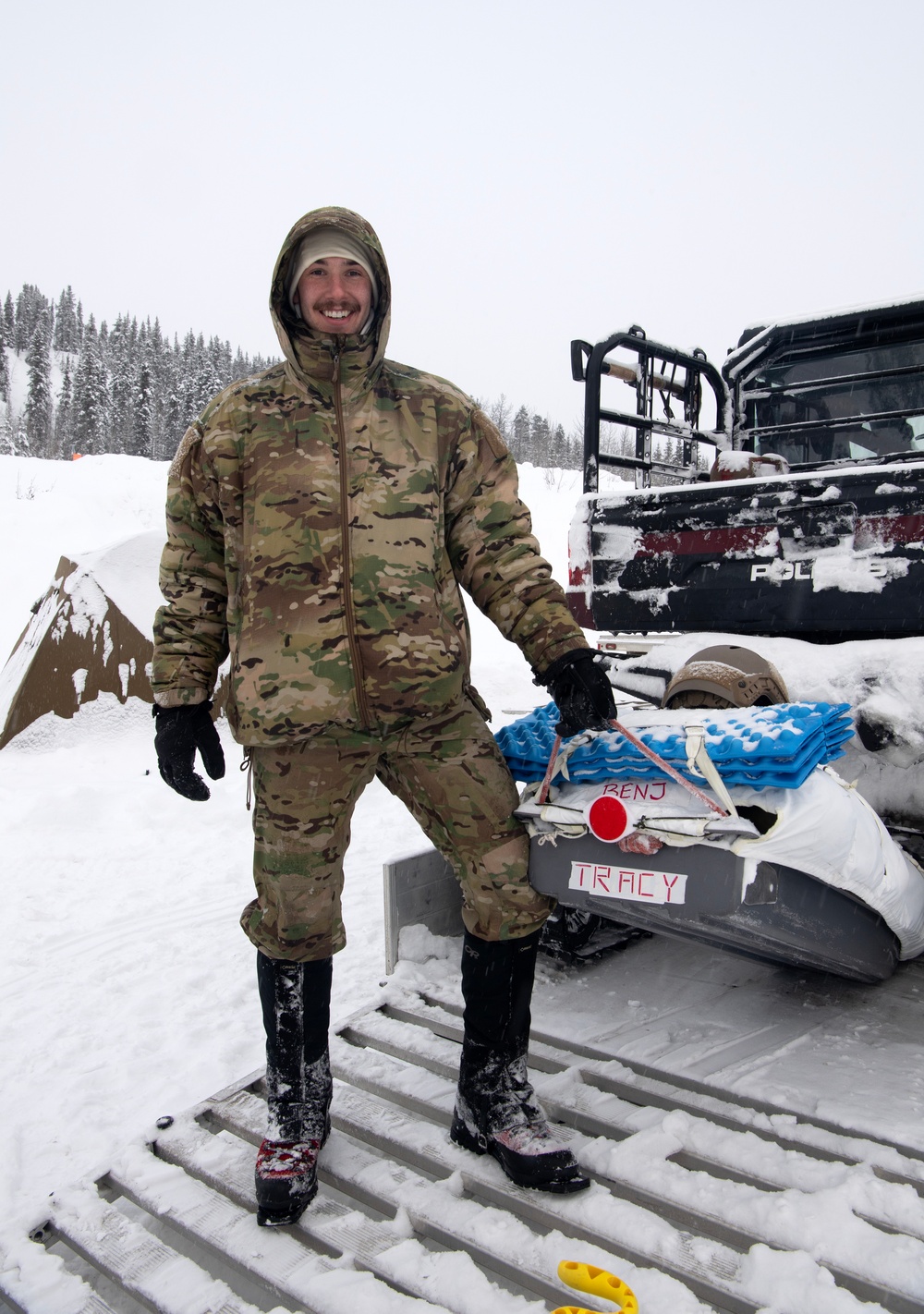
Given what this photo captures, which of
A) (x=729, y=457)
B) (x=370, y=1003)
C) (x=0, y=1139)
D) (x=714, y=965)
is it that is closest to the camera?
(x=0, y=1139)

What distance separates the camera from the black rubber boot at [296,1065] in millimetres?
2053

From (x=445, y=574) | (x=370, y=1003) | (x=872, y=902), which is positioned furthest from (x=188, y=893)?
(x=872, y=902)

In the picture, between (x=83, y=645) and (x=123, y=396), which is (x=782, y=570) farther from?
(x=123, y=396)

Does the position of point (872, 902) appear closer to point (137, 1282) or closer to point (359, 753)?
point (359, 753)

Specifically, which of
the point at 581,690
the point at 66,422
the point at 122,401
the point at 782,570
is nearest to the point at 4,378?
the point at 66,422

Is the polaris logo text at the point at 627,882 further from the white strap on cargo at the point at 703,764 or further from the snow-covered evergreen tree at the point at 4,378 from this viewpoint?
the snow-covered evergreen tree at the point at 4,378

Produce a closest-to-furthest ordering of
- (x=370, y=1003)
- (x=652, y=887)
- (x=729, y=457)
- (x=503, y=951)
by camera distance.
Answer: (x=652, y=887) < (x=503, y=951) < (x=370, y=1003) < (x=729, y=457)

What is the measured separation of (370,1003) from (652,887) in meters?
1.42

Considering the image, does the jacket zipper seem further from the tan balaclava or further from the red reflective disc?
the red reflective disc

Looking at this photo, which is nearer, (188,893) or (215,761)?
(215,761)

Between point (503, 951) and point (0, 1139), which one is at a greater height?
point (503, 951)

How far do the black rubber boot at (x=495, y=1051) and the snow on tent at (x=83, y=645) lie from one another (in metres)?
5.17

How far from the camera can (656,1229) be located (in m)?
1.83

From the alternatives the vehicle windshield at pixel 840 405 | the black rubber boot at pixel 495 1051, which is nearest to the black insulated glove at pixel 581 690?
the black rubber boot at pixel 495 1051
